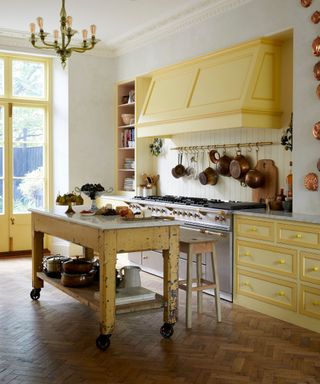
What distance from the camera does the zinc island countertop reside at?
4475mm

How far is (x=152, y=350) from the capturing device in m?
4.01

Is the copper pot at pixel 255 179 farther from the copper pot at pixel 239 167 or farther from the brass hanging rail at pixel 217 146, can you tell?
the brass hanging rail at pixel 217 146

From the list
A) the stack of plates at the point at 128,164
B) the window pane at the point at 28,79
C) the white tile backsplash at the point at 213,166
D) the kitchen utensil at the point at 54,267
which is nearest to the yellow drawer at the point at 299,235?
the white tile backsplash at the point at 213,166

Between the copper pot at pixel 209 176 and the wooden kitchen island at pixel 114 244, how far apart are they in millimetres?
2258

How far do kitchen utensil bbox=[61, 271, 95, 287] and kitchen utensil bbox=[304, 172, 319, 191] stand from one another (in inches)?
85.2

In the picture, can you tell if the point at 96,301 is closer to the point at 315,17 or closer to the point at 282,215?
the point at 282,215

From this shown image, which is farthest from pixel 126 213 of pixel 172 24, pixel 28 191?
pixel 28 191

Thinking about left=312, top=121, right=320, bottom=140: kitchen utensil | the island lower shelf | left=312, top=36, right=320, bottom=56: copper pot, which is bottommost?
the island lower shelf

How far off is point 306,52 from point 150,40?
315 centimetres

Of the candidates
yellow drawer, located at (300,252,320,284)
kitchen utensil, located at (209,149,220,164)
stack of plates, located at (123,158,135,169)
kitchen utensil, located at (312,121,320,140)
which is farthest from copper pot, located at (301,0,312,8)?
stack of plates, located at (123,158,135,169)

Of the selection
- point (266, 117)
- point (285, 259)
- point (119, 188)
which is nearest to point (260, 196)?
point (266, 117)

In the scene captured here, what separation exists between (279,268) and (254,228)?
473 mm

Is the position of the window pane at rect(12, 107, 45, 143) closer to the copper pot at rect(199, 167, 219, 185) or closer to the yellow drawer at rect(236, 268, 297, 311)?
the copper pot at rect(199, 167, 219, 185)

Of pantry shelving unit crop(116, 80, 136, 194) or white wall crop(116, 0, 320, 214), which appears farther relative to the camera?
pantry shelving unit crop(116, 80, 136, 194)
